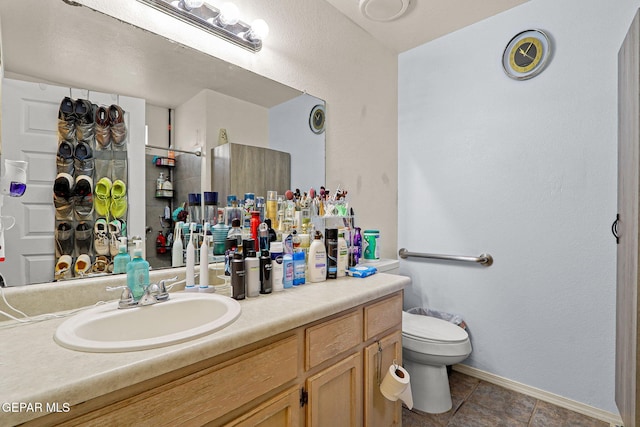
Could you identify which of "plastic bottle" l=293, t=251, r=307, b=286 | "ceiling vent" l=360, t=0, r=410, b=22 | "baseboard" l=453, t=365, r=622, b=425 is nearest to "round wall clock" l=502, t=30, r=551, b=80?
"ceiling vent" l=360, t=0, r=410, b=22

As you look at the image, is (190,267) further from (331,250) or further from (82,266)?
(331,250)

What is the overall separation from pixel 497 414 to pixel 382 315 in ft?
3.57

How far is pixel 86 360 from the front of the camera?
2.07 ft

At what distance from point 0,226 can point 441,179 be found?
2315 millimetres

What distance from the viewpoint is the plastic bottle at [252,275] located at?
1.10 m

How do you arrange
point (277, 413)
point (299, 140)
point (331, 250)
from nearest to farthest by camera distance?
point (277, 413)
point (331, 250)
point (299, 140)

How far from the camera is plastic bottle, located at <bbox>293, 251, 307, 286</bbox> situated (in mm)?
1285

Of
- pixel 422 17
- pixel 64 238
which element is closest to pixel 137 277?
pixel 64 238

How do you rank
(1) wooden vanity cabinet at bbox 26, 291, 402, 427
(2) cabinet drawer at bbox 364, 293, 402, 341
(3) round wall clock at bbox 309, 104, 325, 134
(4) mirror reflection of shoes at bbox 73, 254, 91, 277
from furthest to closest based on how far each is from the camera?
(3) round wall clock at bbox 309, 104, 325, 134
(2) cabinet drawer at bbox 364, 293, 402, 341
(4) mirror reflection of shoes at bbox 73, 254, 91, 277
(1) wooden vanity cabinet at bbox 26, 291, 402, 427

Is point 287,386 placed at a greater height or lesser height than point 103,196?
lesser

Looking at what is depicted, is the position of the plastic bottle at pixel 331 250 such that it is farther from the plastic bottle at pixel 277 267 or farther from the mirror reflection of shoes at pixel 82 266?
the mirror reflection of shoes at pixel 82 266

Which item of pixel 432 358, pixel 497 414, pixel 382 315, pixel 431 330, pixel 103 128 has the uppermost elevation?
pixel 103 128

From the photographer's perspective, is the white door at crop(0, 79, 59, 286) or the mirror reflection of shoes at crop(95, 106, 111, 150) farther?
the mirror reflection of shoes at crop(95, 106, 111, 150)

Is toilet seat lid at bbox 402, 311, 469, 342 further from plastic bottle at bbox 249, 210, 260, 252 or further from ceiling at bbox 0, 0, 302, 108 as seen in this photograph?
ceiling at bbox 0, 0, 302, 108
